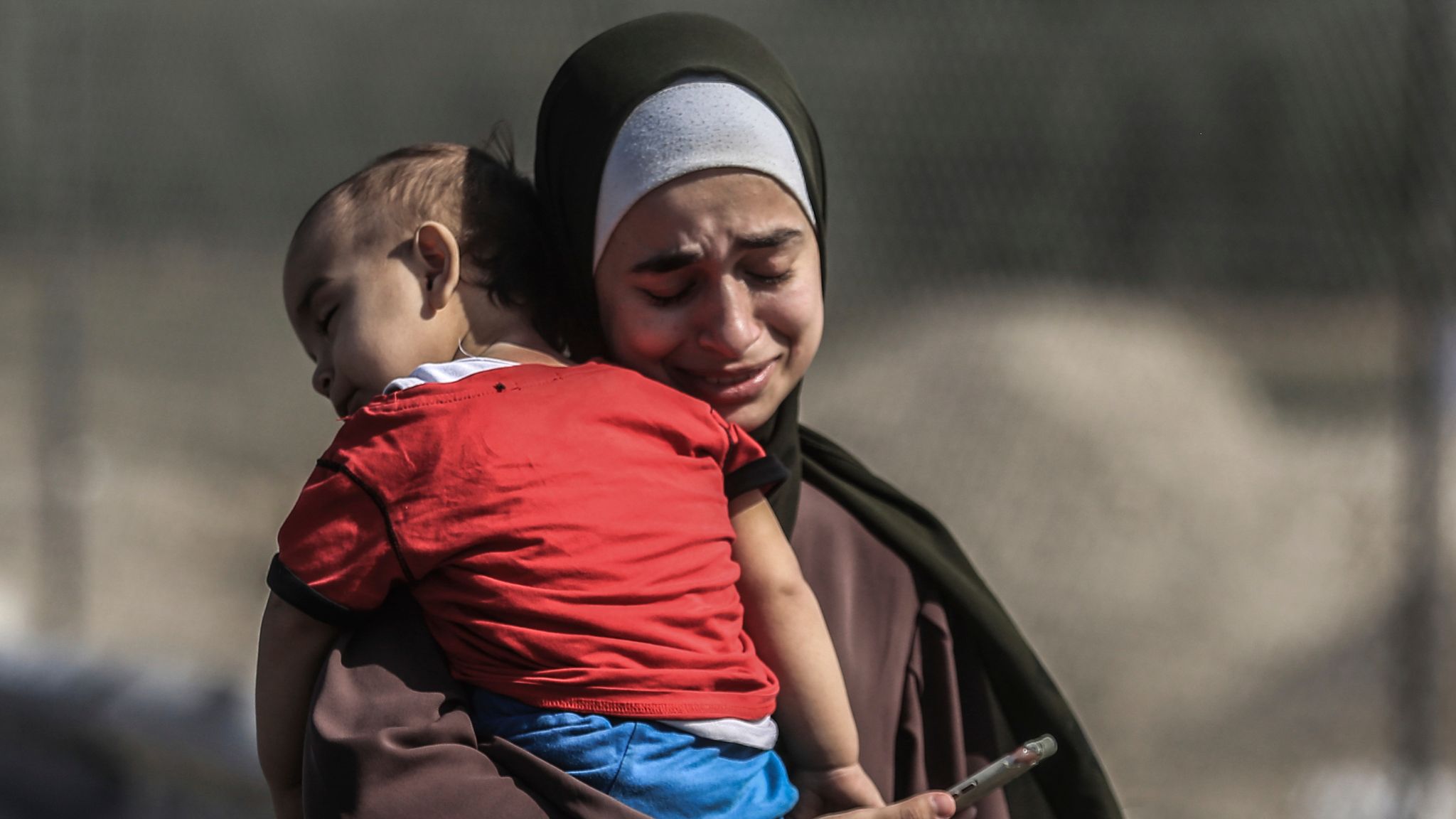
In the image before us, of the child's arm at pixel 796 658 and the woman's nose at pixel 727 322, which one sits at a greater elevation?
the woman's nose at pixel 727 322

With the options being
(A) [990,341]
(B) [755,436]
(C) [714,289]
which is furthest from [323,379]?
(A) [990,341]

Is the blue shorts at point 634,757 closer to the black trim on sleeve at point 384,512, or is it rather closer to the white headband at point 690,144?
the black trim on sleeve at point 384,512

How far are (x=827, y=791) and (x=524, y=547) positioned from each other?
0.53 metres

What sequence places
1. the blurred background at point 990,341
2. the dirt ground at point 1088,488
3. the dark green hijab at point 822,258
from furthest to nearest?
the dirt ground at point 1088,488 → the blurred background at point 990,341 → the dark green hijab at point 822,258

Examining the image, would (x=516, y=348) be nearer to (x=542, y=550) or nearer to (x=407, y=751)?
(x=542, y=550)

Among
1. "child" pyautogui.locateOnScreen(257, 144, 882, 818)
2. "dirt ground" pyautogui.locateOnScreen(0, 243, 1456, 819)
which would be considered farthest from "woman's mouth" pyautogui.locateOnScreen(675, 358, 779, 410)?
"dirt ground" pyautogui.locateOnScreen(0, 243, 1456, 819)

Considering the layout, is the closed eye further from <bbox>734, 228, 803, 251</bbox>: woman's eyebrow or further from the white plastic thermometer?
the white plastic thermometer

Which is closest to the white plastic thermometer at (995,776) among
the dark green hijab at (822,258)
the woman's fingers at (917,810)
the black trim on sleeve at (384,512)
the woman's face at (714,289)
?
the woman's fingers at (917,810)

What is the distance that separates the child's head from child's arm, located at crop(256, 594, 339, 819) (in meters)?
0.29

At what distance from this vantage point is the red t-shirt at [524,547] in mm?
1460

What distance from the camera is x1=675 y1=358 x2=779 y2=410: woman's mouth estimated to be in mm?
1814

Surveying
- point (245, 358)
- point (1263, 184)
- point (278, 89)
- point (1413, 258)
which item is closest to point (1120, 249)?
point (1263, 184)

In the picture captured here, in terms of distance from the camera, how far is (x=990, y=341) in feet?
27.3

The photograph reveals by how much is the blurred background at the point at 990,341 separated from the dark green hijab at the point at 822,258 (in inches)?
118
